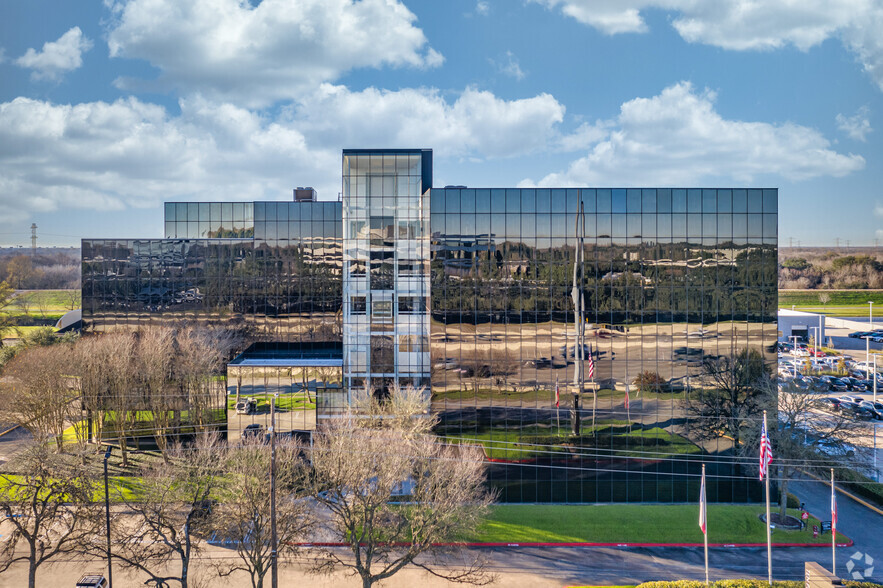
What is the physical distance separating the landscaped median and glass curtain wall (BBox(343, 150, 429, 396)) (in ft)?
33.8

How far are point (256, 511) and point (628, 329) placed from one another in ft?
76.1

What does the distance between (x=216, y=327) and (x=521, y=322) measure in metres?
26.8

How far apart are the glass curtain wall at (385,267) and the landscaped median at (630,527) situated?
10.3m

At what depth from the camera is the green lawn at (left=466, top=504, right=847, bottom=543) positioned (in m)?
28.7

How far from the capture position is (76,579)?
25.0m

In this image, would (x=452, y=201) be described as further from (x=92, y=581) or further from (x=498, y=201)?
(x=92, y=581)

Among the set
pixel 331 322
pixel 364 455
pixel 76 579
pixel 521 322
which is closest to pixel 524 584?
pixel 364 455

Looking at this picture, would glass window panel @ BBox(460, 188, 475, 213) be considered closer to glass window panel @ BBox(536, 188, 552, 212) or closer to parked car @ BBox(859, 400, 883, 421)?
glass window panel @ BBox(536, 188, 552, 212)

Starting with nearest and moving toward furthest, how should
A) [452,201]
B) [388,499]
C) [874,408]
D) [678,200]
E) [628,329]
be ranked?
1. [388,499]
2. [628,329]
3. [678,200]
4. [452,201]
5. [874,408]

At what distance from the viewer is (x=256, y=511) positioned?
23.0m

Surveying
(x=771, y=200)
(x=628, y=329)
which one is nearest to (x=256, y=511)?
(x=628, y=329)

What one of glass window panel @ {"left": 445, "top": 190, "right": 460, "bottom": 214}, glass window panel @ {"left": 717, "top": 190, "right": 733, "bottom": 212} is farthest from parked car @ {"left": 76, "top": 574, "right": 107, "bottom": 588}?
glass window panel @ {"left": 717, "top": 190, "right": 733, "bottom": 212}

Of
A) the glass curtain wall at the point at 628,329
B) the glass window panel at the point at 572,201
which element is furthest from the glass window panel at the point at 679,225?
the glass window panel at the point at 572,201

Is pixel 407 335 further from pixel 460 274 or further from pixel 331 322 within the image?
pixel 331 322
